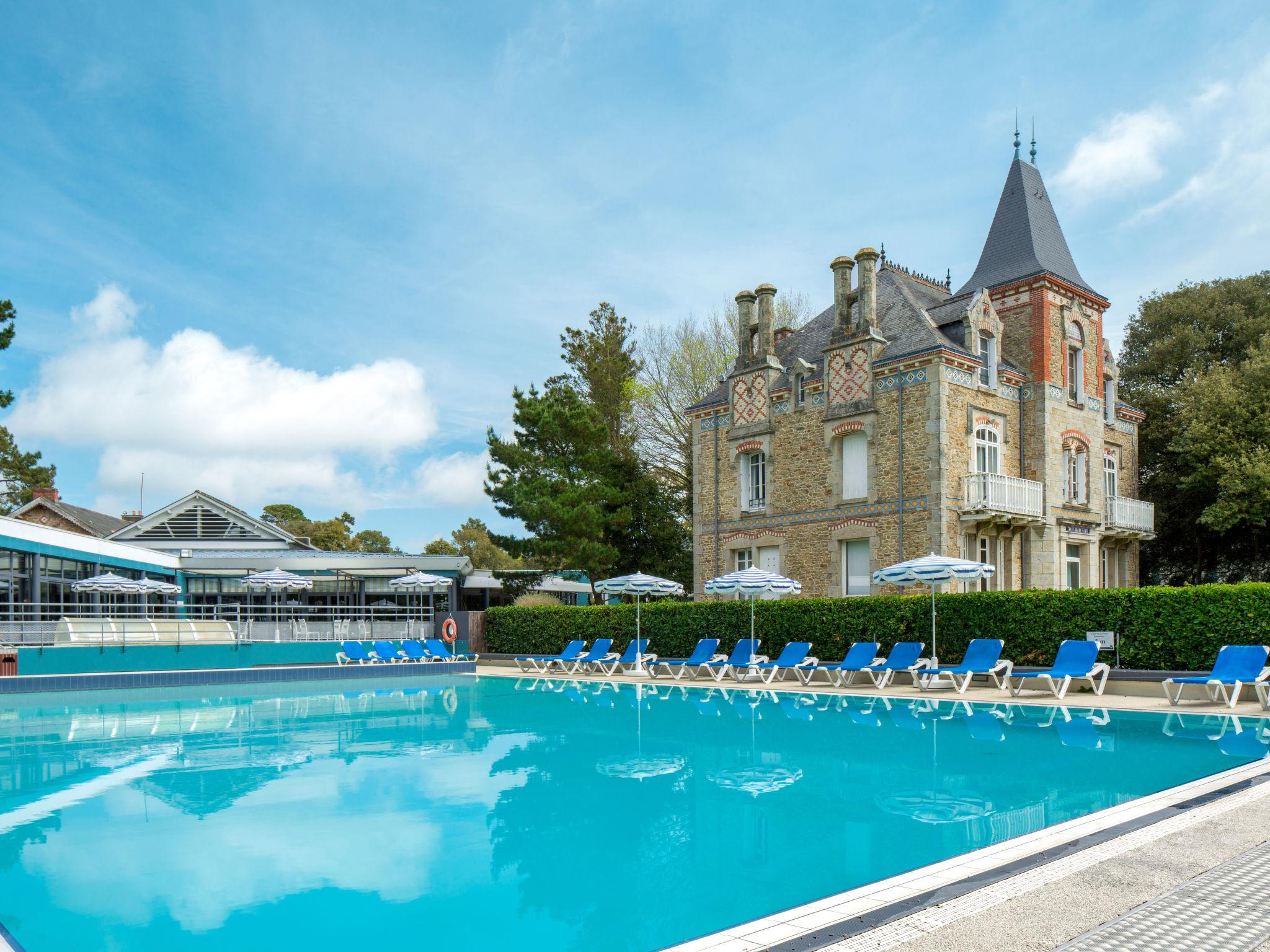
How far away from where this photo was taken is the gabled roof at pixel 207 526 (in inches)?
1369

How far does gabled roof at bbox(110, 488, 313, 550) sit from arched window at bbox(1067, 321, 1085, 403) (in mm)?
27584

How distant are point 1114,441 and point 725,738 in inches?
814

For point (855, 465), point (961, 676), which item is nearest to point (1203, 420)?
point (855, 465)

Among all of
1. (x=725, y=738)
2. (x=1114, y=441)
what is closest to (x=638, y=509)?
(x=1114, y=441)

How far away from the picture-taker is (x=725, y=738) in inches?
450

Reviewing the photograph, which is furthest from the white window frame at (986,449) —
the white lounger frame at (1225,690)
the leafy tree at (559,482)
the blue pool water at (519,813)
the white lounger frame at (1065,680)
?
the leafy tree at (559,482)

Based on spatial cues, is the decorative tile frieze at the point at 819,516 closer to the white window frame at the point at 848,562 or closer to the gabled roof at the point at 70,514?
the white window frame at the point at 848,562

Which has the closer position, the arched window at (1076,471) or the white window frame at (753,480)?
the arched window at (1076,471)

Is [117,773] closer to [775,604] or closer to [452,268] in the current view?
[775,604]

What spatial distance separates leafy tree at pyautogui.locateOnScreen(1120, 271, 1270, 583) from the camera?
25.0m

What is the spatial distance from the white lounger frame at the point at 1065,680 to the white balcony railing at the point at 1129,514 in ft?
37.9

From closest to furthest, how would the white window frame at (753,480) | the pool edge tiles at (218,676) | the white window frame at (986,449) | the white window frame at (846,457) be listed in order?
the pool edge tiles at (218,676) < the white window frame at (986,449) < the white window frame at (846,457) < the white window frame at (753,480)

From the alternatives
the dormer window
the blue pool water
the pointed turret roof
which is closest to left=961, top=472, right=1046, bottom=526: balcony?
the dormer window

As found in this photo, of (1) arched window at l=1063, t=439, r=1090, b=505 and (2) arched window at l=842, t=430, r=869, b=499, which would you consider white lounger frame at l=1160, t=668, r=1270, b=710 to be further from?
(1) arched window at l=1063, t=439, r=1090, b=505
